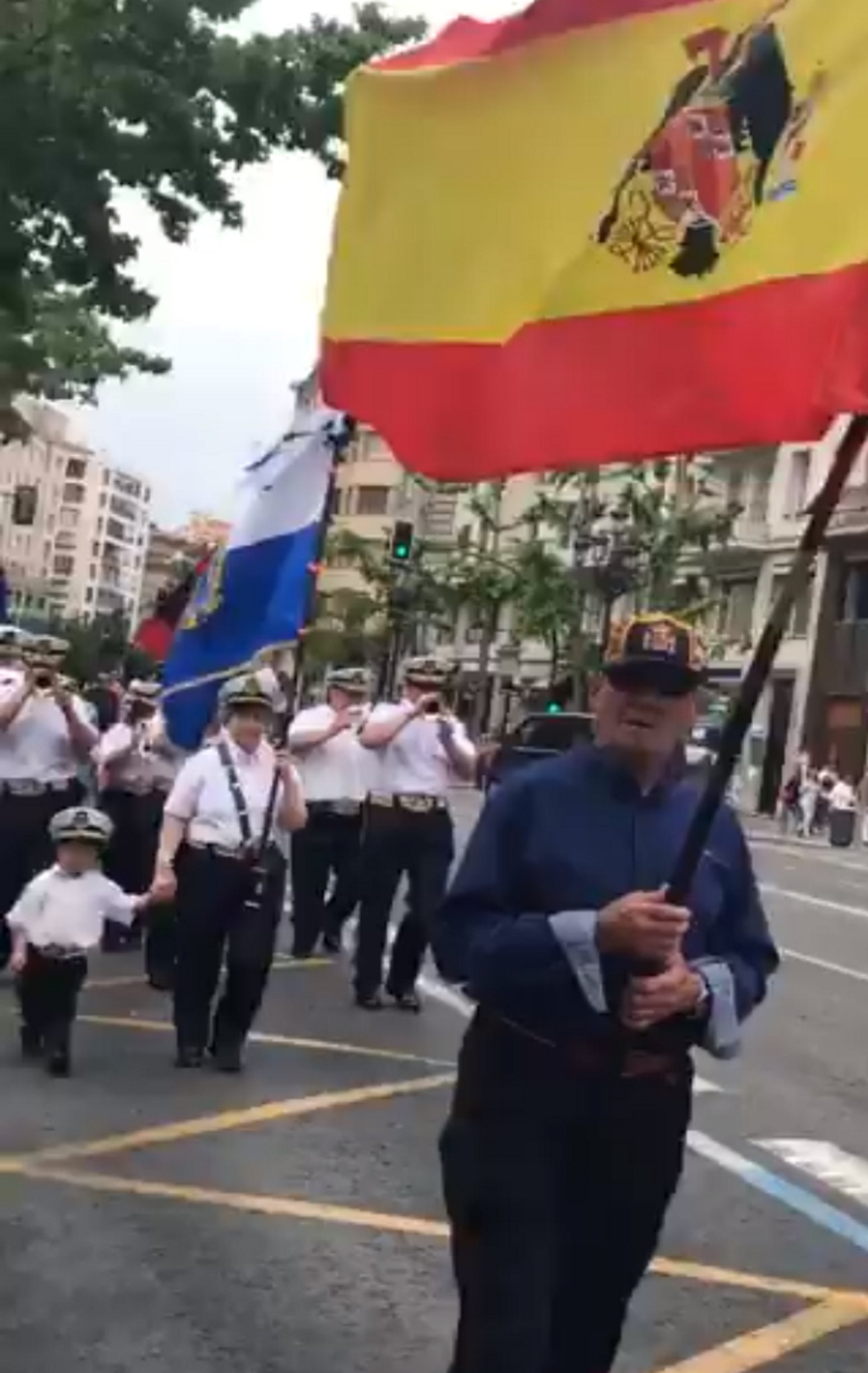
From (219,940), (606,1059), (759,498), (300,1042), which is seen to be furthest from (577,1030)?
(759,498)

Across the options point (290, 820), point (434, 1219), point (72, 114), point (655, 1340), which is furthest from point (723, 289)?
point (72, 114)

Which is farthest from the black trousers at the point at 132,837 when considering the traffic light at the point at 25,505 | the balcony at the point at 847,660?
the balcony at the point at 847,660

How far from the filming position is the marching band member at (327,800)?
13352 millimetres

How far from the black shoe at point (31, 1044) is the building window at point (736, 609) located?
52407 mm

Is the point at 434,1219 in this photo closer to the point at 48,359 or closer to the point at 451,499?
the point at 48,359

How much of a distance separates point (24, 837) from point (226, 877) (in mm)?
2596

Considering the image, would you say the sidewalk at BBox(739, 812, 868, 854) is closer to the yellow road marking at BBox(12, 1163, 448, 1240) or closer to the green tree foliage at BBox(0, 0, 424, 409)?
the green tree foliage at BBox(0, 0, 424, 409)

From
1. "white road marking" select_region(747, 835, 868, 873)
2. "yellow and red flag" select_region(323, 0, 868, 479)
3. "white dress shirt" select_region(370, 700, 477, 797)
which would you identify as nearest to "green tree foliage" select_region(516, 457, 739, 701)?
"white road marking" select_region(747, 835, 868, 873)

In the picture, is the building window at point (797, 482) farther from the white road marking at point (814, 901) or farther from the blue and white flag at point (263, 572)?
the blue and white flag at point (263, 572)

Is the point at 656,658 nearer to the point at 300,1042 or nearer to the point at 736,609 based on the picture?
the point at 300,1042

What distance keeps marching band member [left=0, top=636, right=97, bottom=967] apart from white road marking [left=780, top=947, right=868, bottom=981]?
5904 millimetres

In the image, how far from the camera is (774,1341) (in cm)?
596

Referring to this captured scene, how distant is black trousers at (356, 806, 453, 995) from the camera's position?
38.7ft

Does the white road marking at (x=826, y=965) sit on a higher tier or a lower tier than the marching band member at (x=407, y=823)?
lower
